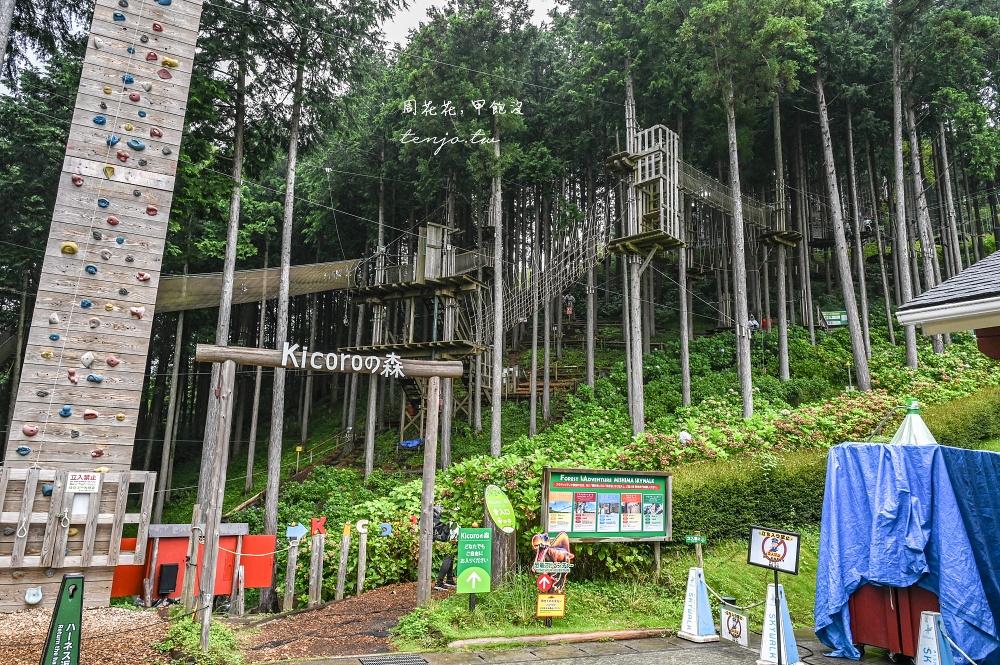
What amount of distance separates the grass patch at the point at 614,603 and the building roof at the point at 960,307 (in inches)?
183

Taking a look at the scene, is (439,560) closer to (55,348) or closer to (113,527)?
(113,527)

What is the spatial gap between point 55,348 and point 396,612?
581 cm

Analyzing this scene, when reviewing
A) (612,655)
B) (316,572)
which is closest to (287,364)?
(316,572)

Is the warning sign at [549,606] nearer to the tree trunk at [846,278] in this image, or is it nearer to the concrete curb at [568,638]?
the concrete curb at [568,638]

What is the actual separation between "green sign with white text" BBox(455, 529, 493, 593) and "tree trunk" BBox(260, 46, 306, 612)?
652 cm

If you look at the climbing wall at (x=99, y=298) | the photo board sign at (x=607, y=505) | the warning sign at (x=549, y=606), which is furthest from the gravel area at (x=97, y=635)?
the photo board sign at (x=607, y=505)

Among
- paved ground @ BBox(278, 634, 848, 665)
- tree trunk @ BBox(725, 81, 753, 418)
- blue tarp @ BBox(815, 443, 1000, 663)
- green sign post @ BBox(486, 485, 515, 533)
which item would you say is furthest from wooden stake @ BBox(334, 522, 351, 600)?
tree trunk @ BBox(725, 81, 753, 418)

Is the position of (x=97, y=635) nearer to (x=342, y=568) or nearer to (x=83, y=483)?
(x=83, y=483)

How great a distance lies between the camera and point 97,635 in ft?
20.5

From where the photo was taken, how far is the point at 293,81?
15391 millimetres

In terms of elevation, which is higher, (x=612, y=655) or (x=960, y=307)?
(x=960, y=307)

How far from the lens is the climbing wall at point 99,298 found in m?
7.37

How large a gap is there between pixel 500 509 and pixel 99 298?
628 cm

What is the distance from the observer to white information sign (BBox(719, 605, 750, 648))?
679 cm
